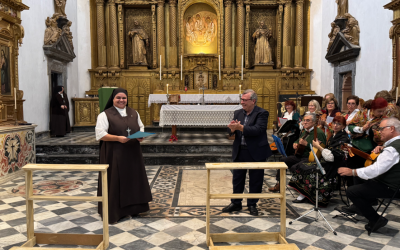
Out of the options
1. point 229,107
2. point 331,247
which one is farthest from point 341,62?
point 331,247

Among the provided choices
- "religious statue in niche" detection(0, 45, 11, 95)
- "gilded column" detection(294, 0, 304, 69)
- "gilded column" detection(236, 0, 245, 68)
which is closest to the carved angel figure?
"religious statue in niche" detection(0, 45, 11, 95)

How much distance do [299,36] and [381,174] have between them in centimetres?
993

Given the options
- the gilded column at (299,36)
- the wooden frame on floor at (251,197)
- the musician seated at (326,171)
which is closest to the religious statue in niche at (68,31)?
the gilded column at (299,36)

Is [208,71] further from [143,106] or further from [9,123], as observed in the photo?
[9,123]

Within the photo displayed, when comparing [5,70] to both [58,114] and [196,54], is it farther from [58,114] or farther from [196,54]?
[196,54]

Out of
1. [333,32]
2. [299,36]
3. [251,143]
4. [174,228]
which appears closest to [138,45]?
[299,36]

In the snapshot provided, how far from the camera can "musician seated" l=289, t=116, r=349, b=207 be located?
159 inches

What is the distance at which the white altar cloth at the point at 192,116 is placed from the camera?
8.07 metres

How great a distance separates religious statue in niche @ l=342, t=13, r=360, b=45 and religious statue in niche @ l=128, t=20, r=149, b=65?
7323 mm

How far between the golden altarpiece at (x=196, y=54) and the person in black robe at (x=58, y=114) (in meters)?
2.46

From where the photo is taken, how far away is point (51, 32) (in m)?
9.65

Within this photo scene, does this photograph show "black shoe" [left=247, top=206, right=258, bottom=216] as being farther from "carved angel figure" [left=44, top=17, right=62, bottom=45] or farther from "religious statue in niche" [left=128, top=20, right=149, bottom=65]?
"religious statue in niche" [left=128, top=20, right=149, bottom=65]

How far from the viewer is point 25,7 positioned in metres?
7.96

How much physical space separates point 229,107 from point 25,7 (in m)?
5.86
